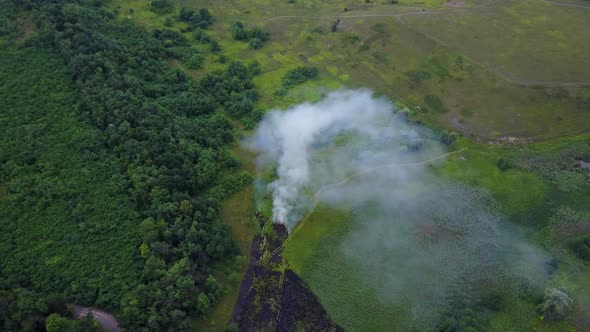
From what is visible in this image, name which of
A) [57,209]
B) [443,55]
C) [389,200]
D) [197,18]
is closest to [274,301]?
[389,200]

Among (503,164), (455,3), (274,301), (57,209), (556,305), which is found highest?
(455,3)

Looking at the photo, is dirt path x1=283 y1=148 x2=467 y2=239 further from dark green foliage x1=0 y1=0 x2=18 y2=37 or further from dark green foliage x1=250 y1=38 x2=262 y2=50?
dark green foliage x1=0 y1=0 x2=18 y2=37

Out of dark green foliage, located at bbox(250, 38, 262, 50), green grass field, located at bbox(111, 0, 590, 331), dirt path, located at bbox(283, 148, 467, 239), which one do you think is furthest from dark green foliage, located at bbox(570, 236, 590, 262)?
dark green foliage, located at bbox(250, 38, 262, 50)

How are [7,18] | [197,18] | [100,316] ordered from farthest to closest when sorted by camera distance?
[197,18] → [7,18] → [100,316]

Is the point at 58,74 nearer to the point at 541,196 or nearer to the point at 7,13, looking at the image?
the point at 7,13

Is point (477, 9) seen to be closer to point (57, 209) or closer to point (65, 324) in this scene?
point (57, 209)

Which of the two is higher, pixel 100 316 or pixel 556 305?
pixel 100 316
